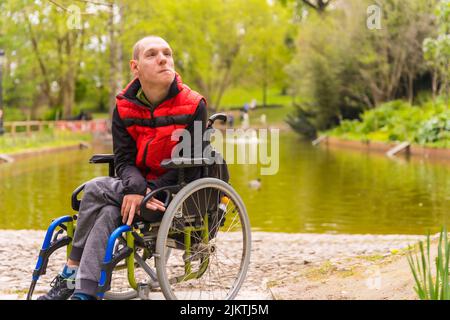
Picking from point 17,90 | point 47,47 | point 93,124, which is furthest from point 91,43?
point 93,124

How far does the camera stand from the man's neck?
3.73 meters

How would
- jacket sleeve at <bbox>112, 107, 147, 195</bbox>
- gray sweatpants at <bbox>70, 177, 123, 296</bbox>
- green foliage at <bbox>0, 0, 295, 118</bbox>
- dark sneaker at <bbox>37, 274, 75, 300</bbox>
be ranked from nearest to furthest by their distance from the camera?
1. gray sweatpants at <bbox>70, 177, 123, 296</bbox>
2. dark sneaker at <bbox>37, 274, 75, 300</bbox>
3. jacket sleeve at <bbox>112, 107, 147, 195</bbox>
4. green foliage at <bbox>0, 0, 295, 118</bbox>

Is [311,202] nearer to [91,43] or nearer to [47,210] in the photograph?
[47,210]

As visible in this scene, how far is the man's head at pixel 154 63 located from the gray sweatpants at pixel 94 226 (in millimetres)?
525

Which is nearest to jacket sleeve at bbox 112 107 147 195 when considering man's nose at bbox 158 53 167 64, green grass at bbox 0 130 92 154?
man's nose at bbox 158 53 167 64

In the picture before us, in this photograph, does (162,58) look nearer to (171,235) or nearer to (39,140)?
(171,235)

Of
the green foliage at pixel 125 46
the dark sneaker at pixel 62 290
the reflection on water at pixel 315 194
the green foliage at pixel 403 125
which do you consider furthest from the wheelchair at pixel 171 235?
the green foliage at pixel 125 46

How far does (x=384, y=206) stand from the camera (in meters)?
10.0

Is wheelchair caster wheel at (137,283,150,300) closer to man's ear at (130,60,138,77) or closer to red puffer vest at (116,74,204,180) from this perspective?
red puffer vest at (116,74,204,180)

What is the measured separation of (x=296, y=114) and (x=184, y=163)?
33.4 m

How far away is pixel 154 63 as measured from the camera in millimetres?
3717

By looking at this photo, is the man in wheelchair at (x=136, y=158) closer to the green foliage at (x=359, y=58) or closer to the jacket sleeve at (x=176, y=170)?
the jacket sleeve at (x=176, y=170)

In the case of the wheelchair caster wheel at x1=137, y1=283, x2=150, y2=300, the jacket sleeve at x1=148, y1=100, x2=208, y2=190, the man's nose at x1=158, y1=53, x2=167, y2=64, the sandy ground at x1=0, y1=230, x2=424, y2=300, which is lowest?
the sandy ground at x1=0, y1=230, x2=424, y2=300
